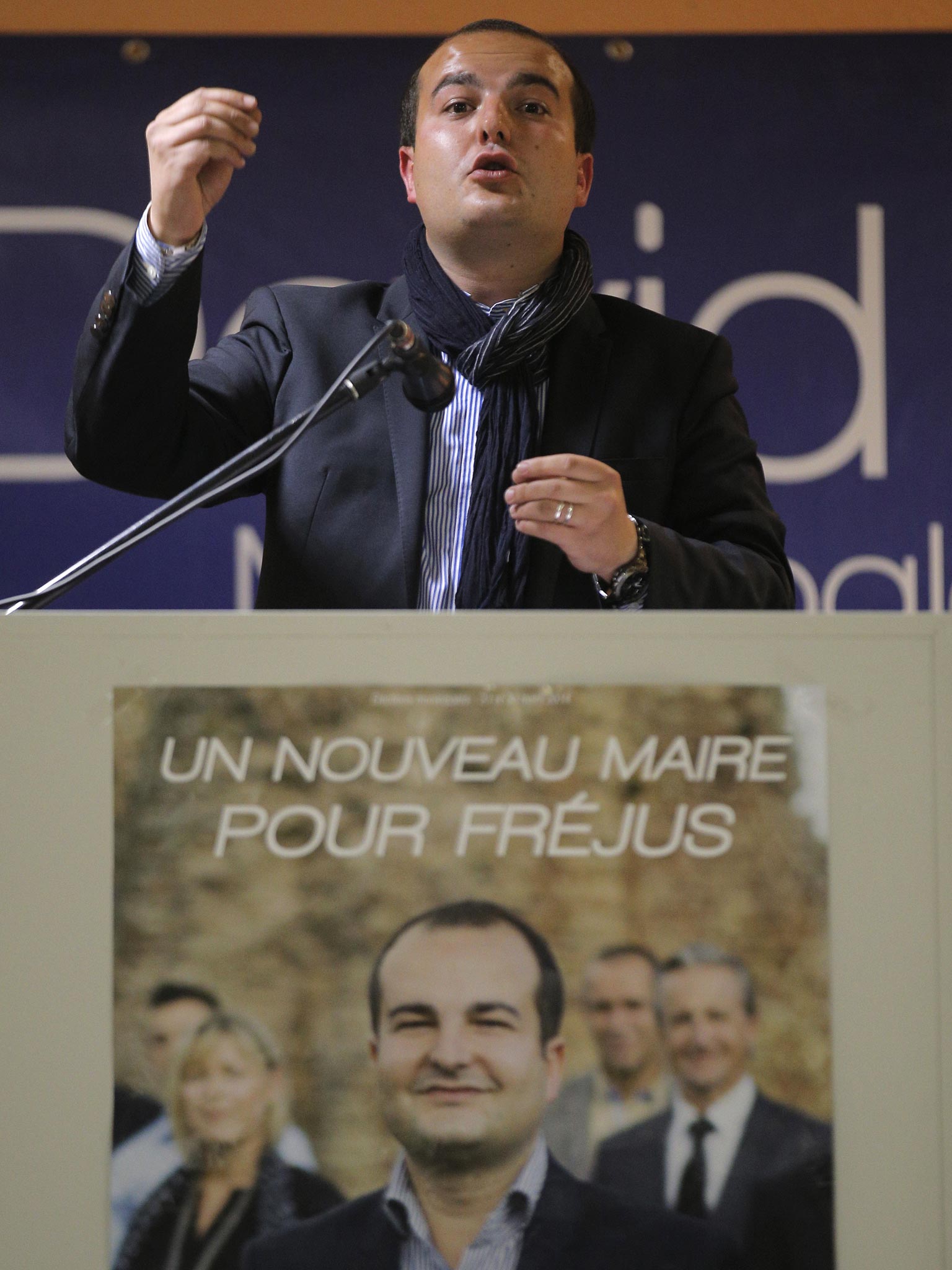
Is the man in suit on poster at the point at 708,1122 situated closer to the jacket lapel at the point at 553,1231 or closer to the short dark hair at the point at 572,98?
the jacket lapel at the point at 553,1231

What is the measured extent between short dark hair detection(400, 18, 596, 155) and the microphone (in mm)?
569

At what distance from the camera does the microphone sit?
962 mm

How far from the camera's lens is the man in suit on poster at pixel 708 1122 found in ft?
2.22

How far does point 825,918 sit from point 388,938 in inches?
8.8

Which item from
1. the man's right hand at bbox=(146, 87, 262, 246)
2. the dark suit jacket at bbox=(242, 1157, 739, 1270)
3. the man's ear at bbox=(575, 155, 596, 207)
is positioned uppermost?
the man's ear at bbox=(575, 155, 596, 207)

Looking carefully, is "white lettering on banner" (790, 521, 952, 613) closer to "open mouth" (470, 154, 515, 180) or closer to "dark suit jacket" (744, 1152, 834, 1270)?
"open mouth" (470, 154, 515, 180)

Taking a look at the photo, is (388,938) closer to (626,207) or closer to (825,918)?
(825,918)

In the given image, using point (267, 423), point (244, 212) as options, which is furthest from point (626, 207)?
point (267, 423)

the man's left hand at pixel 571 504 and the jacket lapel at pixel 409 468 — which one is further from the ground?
the jacket lapel at pixel 409 468

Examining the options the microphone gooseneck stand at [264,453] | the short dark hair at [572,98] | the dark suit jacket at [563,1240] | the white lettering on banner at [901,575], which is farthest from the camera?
the white lettering on banner at [901,575]

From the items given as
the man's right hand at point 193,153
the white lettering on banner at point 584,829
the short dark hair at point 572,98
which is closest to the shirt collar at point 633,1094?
the white lettering on banner at point 584,829

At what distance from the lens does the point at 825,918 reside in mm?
696

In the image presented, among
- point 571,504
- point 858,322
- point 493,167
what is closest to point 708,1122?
point 571,504

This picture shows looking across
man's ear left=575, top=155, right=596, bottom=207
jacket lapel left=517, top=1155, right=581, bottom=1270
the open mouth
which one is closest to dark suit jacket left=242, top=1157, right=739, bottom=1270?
jacket lapel left=517, top=1155, right=581, bottom=1270
